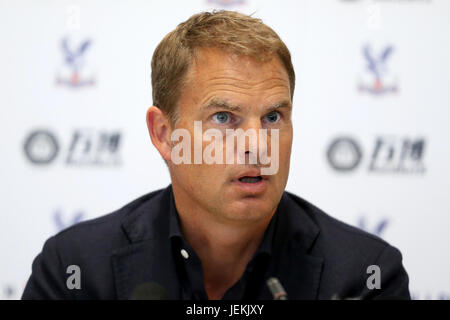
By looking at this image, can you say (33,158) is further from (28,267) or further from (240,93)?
(240,93)

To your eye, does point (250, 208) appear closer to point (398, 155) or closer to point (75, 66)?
point (398, 155)

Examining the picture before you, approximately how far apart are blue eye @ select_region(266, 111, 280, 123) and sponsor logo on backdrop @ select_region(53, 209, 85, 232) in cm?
183

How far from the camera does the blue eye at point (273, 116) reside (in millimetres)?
2010

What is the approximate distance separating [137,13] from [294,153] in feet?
4.22

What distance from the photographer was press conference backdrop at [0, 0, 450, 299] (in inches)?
133

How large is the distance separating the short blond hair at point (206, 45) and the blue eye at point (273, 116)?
0.19 meters

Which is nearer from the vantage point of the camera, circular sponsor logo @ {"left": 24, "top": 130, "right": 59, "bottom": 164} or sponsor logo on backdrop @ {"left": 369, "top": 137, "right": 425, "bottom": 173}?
sponsor logo on backdrop @ {"left": 369, "top": 137, "right": 425, "bottom": 173}

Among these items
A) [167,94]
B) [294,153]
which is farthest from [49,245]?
[294,153]

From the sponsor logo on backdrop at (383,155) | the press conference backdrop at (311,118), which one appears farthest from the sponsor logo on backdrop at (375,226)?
the sponsor logo on backdrop at (383,155)

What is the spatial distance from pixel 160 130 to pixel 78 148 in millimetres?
1383

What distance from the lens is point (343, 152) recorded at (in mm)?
3355

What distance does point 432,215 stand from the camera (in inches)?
133

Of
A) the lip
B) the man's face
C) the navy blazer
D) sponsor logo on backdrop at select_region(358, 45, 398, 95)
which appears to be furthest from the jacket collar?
sponsor logo on backdrop at select_region(358, 45, 398, 95)

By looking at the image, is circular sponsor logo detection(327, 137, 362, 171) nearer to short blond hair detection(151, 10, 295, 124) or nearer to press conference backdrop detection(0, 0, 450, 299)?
press conference backdrop detection(0, 0, 450, 299)
